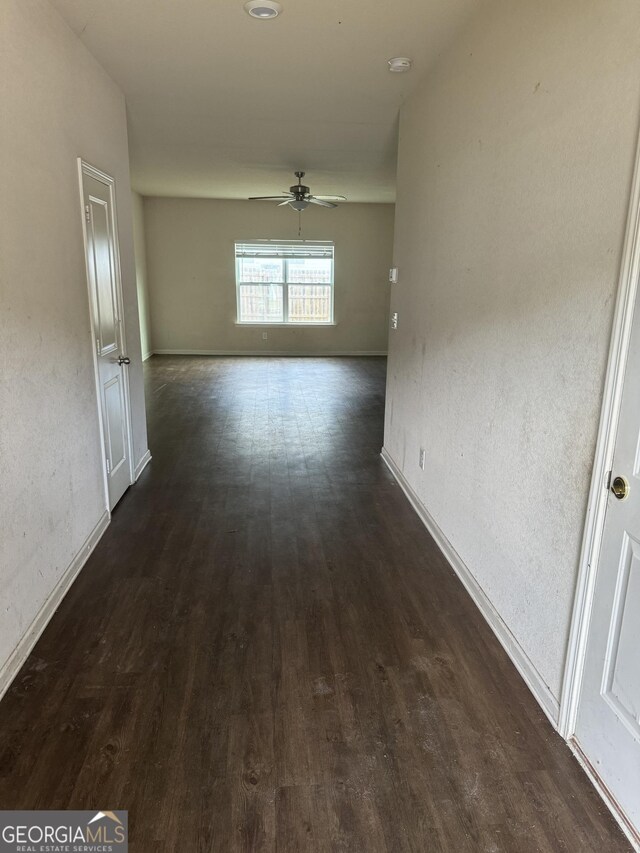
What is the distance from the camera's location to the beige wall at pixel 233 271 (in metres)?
9.54

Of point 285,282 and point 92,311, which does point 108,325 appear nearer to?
point 92,311

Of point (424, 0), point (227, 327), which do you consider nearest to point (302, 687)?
point (424, 0)

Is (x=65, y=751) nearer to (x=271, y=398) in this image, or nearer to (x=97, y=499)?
(x=97, y=499)

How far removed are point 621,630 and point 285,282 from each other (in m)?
9.32

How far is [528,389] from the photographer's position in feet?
6.42

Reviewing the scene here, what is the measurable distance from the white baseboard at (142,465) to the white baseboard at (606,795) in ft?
10.3

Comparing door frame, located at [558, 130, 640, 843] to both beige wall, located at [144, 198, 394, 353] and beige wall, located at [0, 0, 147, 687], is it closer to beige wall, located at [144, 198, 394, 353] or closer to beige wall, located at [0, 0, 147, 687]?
beige wall, located at [0, 0, 147, 687]

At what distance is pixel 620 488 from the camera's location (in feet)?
4.79

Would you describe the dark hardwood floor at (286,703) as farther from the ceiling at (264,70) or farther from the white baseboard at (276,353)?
the white baseboard at (276,353)

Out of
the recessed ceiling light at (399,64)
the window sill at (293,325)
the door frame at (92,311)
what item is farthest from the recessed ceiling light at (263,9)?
the window sill at (293,325)

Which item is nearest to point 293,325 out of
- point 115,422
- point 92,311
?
point 115,422

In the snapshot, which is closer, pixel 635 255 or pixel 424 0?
pixel 635 255

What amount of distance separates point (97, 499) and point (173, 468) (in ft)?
3.66

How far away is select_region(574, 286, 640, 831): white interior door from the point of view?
1408 millimetres
